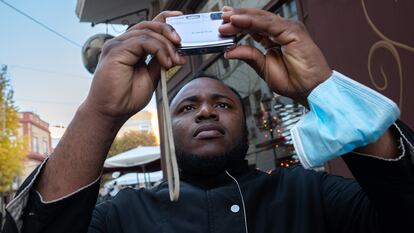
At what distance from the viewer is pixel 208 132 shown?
1.65 meters

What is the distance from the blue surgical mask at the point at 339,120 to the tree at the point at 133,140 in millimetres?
40112

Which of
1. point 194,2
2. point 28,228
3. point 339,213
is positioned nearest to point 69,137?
point 28,228

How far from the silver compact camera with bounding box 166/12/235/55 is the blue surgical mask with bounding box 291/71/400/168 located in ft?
1.13

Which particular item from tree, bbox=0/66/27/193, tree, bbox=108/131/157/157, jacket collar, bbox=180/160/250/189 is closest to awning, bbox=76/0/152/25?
jacket collar, bbox=180/160/250/189

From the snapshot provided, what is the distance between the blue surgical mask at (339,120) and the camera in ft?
3.55

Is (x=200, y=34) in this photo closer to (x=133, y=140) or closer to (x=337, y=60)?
(x=337, y=60)

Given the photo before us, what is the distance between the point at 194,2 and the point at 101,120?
4426 millimetres

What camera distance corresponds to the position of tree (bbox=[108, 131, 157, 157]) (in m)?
41.2

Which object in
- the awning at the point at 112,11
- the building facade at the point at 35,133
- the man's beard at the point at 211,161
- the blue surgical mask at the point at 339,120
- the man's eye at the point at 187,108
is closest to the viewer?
the blue surgical mask at the point at 339,120

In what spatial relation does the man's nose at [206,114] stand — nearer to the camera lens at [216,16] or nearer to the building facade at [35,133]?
the camera lens at [216,16]

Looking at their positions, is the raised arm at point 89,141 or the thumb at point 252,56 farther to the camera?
Result: the thumb at point 252,56

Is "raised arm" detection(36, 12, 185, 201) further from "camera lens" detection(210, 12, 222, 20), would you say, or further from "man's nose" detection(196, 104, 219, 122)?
"man's nose" detection(196, 104, 219, 122)

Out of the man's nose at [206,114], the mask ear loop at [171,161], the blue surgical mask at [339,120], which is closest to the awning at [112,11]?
the man's nose at [206,114]

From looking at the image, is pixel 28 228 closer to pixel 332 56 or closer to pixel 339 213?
pixel 339 213
